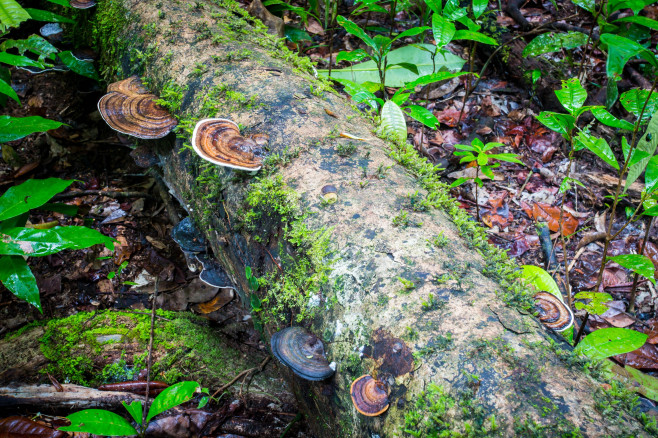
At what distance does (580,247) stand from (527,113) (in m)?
2.37

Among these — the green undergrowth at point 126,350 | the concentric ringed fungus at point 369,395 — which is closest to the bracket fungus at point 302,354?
the concentric ringed fungus at point 369,395

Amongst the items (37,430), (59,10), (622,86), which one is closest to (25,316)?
(37,430)

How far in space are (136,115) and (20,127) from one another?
0.85m

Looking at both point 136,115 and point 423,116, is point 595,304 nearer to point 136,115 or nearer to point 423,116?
point 423,116

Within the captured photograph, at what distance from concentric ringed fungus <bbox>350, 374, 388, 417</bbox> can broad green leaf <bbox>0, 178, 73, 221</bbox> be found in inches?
94.4

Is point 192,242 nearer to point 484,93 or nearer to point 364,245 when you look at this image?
point 364,245

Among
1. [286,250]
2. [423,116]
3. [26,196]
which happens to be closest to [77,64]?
[26,196]

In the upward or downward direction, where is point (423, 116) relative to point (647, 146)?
downward

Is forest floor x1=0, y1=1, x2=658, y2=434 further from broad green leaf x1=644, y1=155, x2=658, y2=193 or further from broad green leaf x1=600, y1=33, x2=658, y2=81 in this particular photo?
broad green leaf x1=600, y1=33, x2=658, y2=81

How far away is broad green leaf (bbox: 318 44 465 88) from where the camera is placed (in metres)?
4.87

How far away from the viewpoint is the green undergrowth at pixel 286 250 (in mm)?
2041

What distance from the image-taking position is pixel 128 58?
3822 millimetres

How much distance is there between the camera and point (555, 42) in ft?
15.0

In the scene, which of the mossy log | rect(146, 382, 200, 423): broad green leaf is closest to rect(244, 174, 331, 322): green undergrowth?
the mossy log
